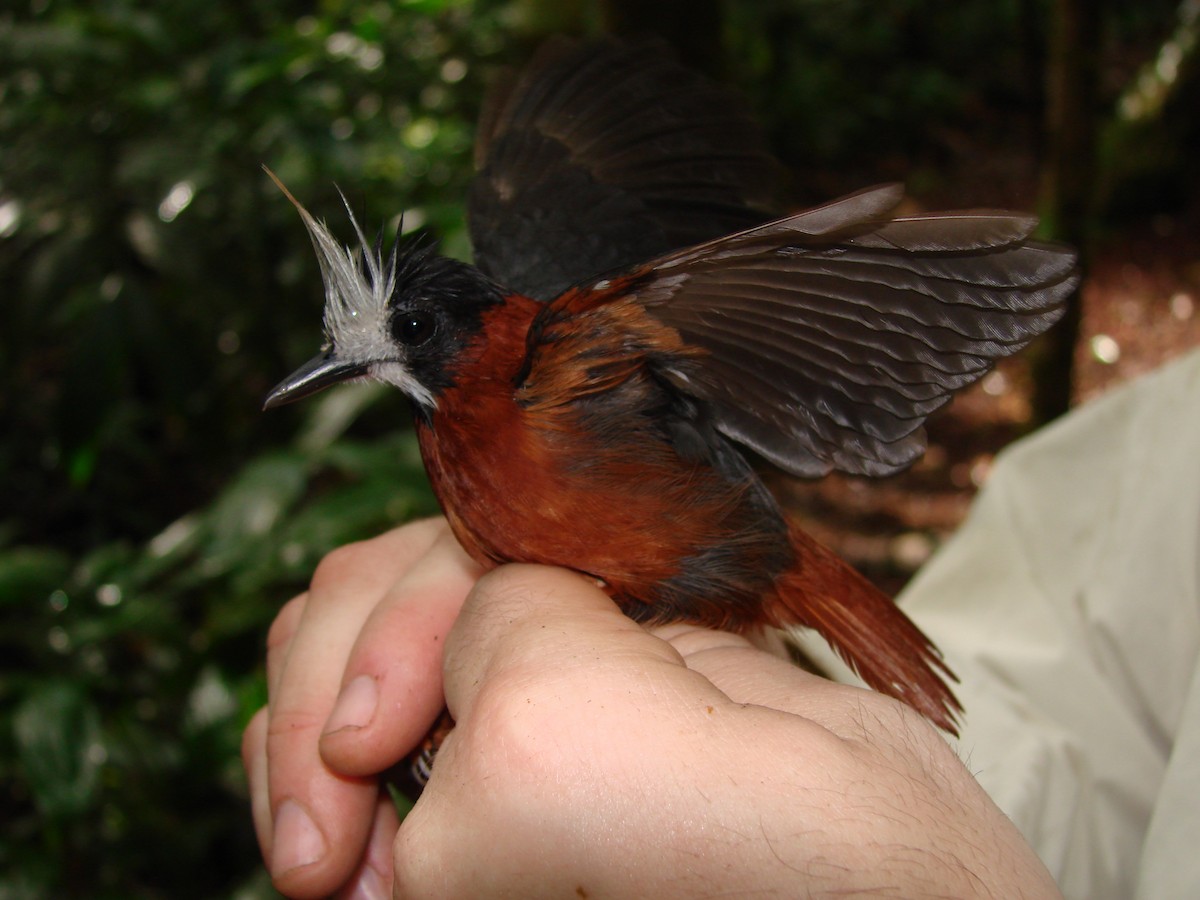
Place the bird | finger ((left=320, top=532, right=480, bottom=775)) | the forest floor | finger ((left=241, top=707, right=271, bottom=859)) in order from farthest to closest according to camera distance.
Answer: the forest floor → finger ((left=241, top=707, right=271, bottom=859)) → finger ((left=320, top=532, right=480, bottom=775)) → the bird

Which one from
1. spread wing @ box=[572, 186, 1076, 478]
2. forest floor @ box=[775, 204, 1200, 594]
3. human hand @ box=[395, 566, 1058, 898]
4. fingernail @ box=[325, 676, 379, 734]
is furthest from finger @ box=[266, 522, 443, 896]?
forest floor @ box=[775, 204, 1200, 594]

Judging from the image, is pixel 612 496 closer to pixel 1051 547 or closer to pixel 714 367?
pixel 714 367

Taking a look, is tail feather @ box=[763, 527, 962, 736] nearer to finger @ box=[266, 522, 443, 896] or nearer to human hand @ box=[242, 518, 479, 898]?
human hand @ box=[242, 518, 479, 898]

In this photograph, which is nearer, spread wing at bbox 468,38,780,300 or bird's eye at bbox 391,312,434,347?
bird's eye at bbox 391,312,434,347

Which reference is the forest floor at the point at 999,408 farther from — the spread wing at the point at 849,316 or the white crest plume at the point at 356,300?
the white crest plume at the point at 356,300

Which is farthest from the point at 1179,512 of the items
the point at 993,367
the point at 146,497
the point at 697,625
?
the point at 146,497

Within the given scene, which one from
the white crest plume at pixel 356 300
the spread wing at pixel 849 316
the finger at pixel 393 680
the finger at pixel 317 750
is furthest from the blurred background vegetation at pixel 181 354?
the finger at pixel 393 680

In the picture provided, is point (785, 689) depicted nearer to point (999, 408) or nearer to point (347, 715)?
point (347, 715)
